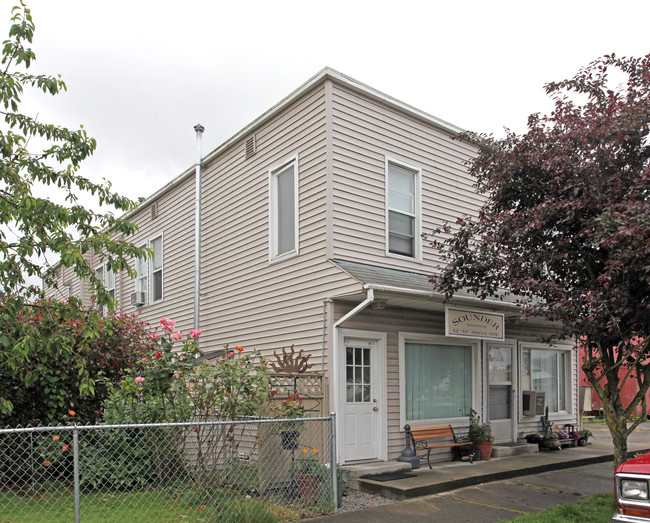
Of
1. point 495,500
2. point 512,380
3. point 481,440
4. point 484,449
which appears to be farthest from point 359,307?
point 512,380

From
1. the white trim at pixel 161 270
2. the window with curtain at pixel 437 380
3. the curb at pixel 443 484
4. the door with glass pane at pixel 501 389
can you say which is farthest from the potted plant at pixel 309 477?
the white trim at pixel 161 270

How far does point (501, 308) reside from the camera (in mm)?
10836

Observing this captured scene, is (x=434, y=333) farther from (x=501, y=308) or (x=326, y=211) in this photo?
(x=326, y=211)

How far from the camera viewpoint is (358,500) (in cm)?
785

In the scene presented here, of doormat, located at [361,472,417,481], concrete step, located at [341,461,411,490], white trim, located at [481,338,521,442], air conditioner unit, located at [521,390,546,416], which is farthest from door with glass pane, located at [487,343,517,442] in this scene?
doormat, located at [361,472,417,481]

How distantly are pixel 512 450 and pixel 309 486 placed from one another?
5.59 meters

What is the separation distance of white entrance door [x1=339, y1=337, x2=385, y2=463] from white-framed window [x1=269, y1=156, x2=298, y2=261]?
2.25 metres

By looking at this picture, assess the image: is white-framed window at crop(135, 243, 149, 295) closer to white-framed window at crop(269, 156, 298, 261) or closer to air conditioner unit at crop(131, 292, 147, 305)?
air conditioner unit at crop(131, 292, 147, 305)

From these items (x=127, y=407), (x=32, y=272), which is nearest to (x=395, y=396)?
(x=127, y=407)

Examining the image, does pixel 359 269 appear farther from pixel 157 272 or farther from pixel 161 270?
pixel 157 272

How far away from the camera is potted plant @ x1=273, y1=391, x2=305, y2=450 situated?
780 centimetres

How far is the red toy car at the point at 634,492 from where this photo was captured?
4.79 meters

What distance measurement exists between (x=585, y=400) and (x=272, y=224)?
17387 mm

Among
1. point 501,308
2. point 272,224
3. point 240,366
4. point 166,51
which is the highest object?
point 166,51
